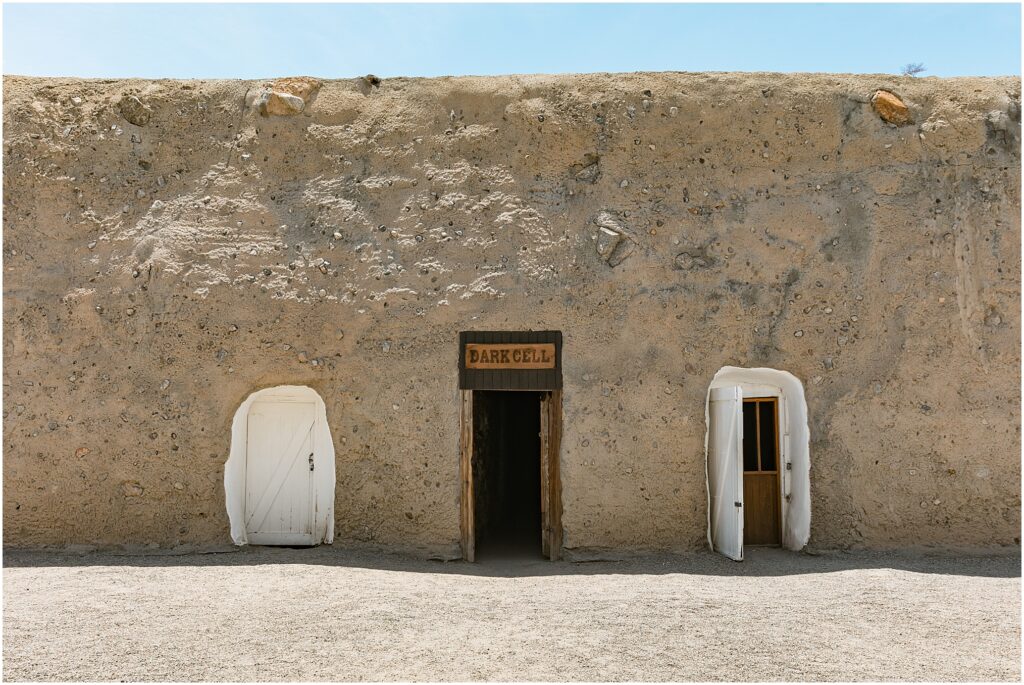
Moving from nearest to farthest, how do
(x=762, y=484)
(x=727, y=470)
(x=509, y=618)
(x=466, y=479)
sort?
(x=509, y=618) < (x=727, y=470) < (x=466, y=479) < (x=762, y=484)

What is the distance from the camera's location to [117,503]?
7.93 meters

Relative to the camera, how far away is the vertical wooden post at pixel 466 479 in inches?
309

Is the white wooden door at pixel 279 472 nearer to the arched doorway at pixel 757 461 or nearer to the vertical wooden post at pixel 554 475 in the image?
the vertical wooden post at pixel 554 475

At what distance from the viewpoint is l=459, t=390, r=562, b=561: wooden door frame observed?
784 cm

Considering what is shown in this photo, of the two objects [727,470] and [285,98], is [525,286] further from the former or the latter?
[285,98]

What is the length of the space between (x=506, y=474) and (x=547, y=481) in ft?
12.6

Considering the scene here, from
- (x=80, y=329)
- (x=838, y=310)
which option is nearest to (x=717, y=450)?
(x=838, y=310)

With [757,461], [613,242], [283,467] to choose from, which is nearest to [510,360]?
[613,242]

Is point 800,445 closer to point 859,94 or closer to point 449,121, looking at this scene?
point 859,94

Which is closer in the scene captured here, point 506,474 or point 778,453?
point 778,453

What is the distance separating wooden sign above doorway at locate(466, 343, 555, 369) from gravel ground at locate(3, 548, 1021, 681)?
6.38ft

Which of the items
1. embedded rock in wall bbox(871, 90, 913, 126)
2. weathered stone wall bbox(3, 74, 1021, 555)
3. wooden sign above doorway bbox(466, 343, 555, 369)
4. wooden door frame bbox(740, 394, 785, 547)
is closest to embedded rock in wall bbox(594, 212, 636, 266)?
weathered stone wall bbox(3, 74, 1021, 555)

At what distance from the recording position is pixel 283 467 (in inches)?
325

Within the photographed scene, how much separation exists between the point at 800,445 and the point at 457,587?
369 cm
